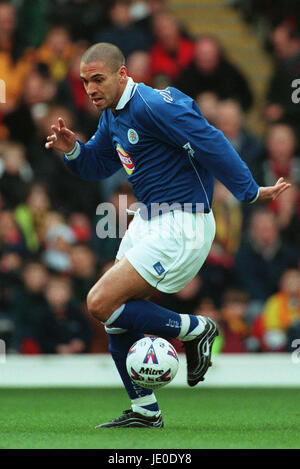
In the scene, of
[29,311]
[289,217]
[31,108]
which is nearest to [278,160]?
[289,217]

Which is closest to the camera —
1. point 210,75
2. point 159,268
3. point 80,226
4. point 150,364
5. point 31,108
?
point 150,364

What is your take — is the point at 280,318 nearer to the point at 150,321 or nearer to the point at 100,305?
the point at 150,321

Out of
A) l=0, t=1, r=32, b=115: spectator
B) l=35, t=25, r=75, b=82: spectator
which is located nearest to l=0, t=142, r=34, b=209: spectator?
l=0, t=1, r=32, b=115: spectator

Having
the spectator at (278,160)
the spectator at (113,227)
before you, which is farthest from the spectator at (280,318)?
the spectator at (113,227)

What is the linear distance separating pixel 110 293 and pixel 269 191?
1032 mm

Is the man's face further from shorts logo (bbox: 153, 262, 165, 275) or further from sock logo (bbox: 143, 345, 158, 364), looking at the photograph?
sock logo (bbox: 143, 345, 158, 364)

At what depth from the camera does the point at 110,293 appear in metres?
5.54

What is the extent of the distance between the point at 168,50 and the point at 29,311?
3.56 metres

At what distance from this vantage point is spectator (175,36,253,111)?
1093cm

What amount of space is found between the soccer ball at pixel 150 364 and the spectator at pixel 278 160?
4890 mm

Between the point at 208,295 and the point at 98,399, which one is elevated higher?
the point at 208,295

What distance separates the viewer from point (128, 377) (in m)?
5.93
